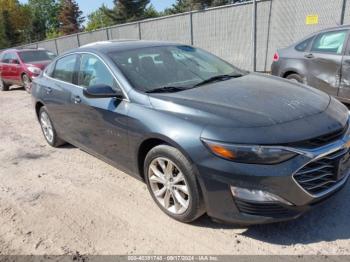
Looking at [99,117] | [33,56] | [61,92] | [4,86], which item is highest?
[61,92]

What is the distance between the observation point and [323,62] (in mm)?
6121

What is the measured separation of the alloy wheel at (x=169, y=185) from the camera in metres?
3.03

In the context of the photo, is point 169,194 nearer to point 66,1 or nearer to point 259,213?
point 259,213

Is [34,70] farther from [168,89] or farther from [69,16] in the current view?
[69,16]

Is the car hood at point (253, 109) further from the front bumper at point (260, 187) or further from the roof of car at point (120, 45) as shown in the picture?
the roof of car at point (120, 45)

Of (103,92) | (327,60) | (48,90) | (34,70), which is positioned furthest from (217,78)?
(34,70)

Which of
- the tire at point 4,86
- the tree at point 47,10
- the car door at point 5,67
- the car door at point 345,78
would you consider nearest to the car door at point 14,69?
the car door at point 5,67

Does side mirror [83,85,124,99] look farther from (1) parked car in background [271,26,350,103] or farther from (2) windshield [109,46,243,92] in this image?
(1) parked car in background [271,26,350,103]

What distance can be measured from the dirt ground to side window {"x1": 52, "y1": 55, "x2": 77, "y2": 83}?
49.0 inches

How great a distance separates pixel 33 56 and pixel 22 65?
71 cm

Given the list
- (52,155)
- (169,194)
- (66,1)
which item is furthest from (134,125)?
(66,1)

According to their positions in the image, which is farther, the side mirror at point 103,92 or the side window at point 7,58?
the side window at point 7,58

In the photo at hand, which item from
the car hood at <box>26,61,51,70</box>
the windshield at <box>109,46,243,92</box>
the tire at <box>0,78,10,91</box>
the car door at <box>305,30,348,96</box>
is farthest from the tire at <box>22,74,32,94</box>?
the car door at <box>305,30,348,96</box>

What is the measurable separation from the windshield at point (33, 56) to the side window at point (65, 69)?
737 cm
